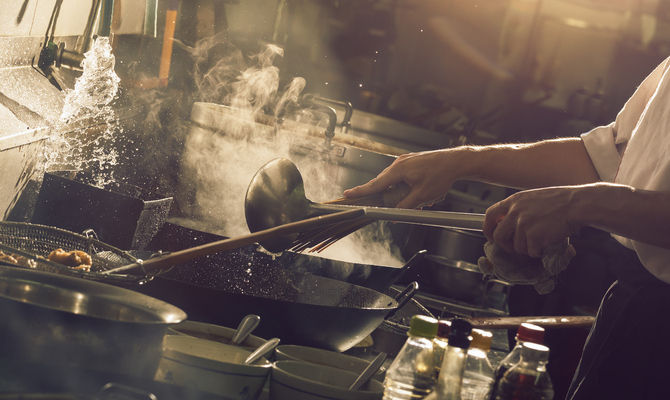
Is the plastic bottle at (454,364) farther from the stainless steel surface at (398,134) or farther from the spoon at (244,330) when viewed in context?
the stainless steel surface at (398,134)

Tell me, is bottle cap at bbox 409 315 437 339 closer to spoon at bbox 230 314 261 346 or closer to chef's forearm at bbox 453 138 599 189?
spoon at bbox 230 314 261 346

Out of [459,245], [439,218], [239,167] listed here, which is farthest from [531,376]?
[459,245]

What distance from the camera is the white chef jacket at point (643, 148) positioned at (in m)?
1.75

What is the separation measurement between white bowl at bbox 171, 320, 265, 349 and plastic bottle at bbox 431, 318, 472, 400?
0.49 m

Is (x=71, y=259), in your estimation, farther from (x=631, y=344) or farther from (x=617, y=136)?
(x=617, y=136)

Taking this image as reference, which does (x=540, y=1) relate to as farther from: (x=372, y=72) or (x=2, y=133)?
(x=2, y=133)

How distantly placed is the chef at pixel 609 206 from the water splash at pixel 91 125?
1514mm

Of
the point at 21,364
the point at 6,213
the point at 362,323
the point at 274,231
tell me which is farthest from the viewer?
the point at 6,213

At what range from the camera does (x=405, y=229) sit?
3557mm

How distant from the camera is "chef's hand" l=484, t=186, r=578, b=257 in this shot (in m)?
1.52

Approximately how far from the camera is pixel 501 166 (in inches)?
87.4

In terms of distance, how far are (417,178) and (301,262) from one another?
627 mm

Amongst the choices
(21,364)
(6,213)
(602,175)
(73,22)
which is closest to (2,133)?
(6,213)

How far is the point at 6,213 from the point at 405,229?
188 centimetres
